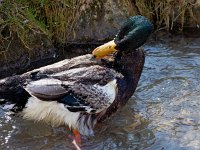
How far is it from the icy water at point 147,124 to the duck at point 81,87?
0.21 metres

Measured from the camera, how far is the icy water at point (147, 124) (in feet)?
17.3

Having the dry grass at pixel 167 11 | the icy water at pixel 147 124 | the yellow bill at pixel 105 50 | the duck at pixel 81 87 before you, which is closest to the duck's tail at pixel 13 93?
the duck at pixel 81 87

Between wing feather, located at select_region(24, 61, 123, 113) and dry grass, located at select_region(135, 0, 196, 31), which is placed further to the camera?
dry grass, located at select_region(135, 0, 196, 31)

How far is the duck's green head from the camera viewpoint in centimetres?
542

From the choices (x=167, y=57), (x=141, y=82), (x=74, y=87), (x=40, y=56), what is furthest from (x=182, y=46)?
(x=74, y=87)

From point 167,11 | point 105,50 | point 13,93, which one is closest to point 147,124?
point 105,50

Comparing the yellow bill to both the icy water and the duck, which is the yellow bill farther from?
the icy water

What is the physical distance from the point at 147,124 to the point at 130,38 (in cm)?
91

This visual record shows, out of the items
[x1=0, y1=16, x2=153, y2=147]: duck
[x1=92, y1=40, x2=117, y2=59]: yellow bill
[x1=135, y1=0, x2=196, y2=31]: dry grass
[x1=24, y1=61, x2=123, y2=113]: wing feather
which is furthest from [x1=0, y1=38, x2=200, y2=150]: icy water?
[x1=135, y1=0, x2=196, y2=31]: dry grass

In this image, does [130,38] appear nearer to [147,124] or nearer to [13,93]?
[147,124]

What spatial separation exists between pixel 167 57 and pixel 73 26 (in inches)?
49.3

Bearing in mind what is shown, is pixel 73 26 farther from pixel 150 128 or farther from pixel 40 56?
pixel 150 128

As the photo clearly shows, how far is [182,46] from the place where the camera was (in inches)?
281

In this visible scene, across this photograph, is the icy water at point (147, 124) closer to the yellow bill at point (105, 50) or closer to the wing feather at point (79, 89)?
the wing feather at point (79, 89)
